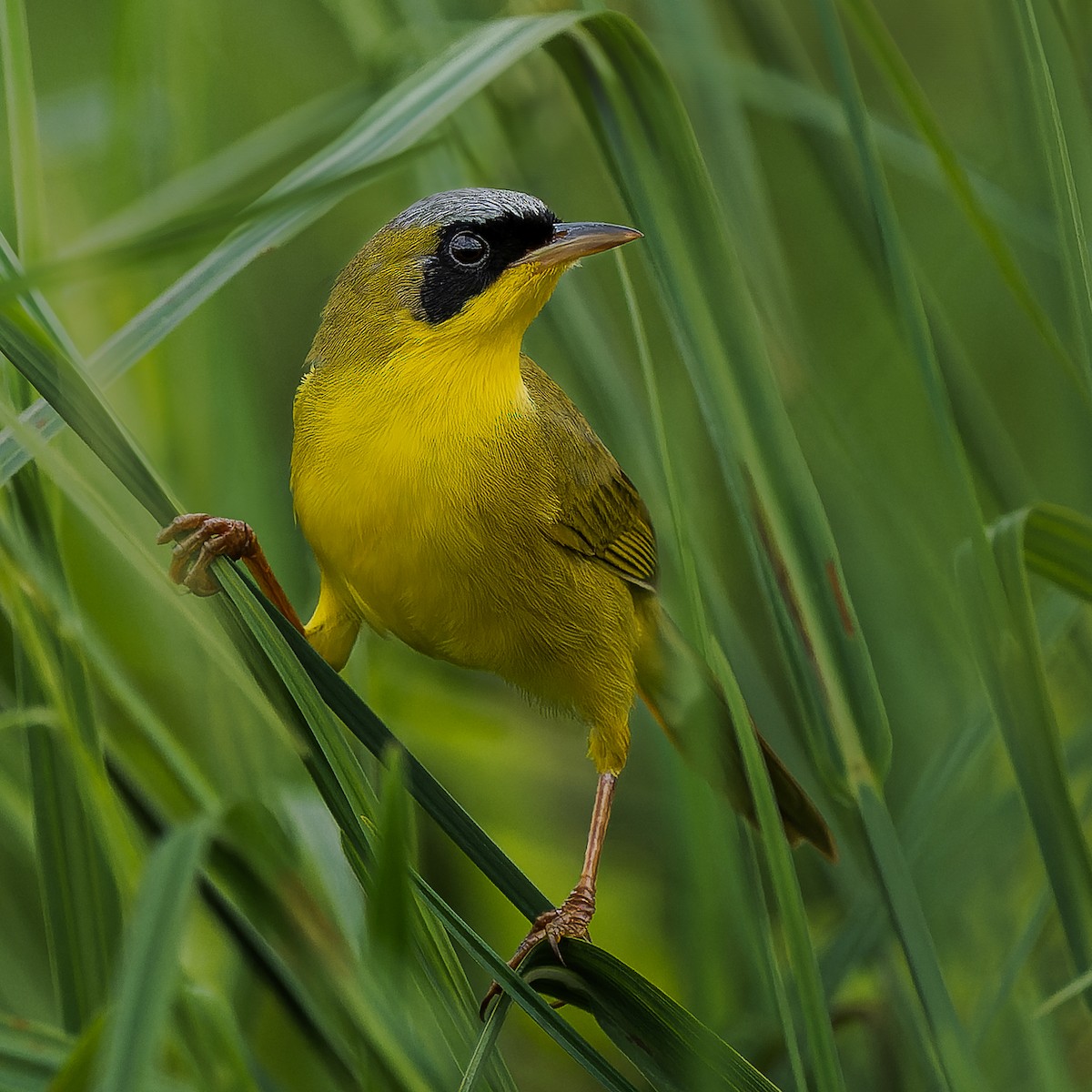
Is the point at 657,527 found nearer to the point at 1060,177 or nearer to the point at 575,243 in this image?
the point at 575,243

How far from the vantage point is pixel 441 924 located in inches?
67.3

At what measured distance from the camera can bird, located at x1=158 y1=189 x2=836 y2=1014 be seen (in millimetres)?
2273

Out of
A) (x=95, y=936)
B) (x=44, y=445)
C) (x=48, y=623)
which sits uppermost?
(x=44, y=445)

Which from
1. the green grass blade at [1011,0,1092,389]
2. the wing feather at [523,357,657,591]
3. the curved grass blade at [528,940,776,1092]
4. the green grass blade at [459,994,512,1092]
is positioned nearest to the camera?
the green grass blade at [459,994,512,1092]

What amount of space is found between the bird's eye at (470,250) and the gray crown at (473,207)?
0.12ft

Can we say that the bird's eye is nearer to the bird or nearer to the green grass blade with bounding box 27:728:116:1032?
the bird

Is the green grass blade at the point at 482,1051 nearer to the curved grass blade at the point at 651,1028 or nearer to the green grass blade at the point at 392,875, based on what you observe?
the curved grass blade at the point at 651,1028

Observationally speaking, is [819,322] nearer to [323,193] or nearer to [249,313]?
[249,313]

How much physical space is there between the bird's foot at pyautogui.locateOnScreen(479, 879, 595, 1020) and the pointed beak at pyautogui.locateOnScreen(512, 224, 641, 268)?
3.81 feet

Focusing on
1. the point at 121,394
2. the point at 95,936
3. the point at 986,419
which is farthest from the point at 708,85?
the point at 95,936

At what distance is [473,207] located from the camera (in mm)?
2459

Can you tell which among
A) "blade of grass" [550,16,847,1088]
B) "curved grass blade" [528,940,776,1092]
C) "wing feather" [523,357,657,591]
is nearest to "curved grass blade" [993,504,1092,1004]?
"blade of grass" [550,16,847,1088]

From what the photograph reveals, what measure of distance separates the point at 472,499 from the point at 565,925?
81 cm

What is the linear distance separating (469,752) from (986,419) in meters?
1.39
